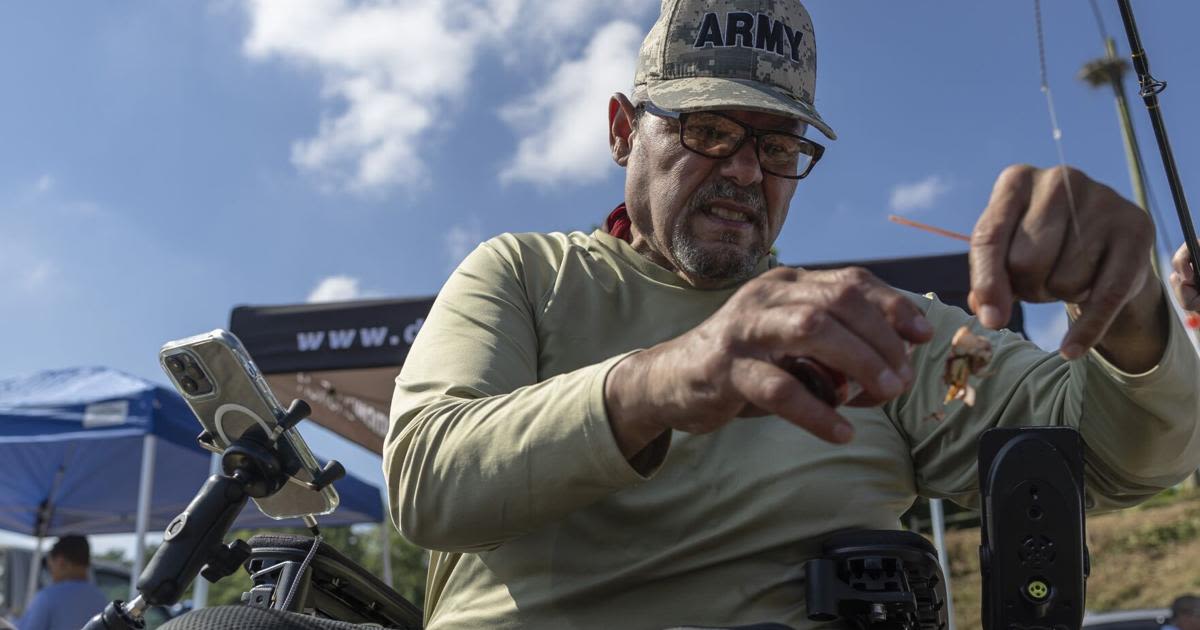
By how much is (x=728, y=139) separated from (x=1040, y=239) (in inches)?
39.3

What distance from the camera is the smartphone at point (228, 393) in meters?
1.69

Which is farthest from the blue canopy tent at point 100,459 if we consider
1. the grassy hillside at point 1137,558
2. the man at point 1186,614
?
the grassy hillside at point 1137,558

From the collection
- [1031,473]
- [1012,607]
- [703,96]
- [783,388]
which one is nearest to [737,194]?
[703,96]

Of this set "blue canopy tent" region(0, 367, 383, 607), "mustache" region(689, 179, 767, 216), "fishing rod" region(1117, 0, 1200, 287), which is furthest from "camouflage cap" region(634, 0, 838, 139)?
"blue canopy tent" region(0, 367, 383, 607)

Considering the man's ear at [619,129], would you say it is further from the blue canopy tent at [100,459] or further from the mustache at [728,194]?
the blue canopy tent at [100,459]

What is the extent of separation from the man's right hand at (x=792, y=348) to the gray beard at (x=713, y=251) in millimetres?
884

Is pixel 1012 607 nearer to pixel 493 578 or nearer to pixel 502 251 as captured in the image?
pixel 493 578

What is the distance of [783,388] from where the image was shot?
3.32ft

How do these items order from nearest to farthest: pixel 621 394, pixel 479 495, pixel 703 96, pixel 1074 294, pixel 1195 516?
1. pixel 1074 294
2. pixel 621 394
3. pixel 479 495
4. pixel 703 96
5. pixel 1195 516

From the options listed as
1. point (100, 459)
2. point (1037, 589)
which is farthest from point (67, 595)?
point (1037, 589)

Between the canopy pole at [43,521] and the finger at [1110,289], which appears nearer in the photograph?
the finger at [1110,289]

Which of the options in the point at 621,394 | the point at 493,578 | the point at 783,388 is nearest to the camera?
the point at 783,388

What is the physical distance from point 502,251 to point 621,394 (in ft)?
2.80

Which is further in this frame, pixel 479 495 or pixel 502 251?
pixel 502 251
